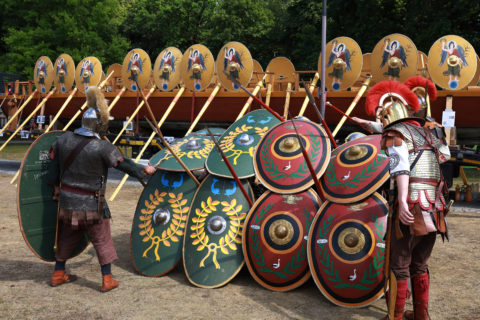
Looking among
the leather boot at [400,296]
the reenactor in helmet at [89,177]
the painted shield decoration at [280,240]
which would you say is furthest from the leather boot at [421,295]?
the reenactor in helmet at [89,177]

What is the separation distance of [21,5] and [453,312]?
23.1m

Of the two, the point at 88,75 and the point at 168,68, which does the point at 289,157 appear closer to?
the point at 168,68

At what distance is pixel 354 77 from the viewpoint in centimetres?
753

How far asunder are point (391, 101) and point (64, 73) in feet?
33.6

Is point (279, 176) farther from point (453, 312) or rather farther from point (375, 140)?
point (453, 312)

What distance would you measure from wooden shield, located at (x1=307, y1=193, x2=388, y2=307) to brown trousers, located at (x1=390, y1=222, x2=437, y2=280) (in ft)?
1.11

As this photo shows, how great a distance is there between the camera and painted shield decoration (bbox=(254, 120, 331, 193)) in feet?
12.3

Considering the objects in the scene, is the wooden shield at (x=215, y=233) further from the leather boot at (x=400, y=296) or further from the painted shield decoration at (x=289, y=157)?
→ the leather boot at (x=400, y=296)

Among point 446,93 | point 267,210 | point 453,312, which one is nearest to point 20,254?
point 267,210

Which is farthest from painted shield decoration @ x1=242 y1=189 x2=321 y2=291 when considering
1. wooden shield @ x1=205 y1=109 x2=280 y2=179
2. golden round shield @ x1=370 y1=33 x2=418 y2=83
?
golden round shield @ x1=370 y1=33 x2=418 y2=83

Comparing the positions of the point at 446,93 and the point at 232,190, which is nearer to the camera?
the point at 232,190

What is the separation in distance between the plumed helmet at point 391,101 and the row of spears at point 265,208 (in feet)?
1.77

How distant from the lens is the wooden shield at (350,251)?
3.24 metres

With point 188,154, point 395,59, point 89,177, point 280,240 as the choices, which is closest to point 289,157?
point 280,240
